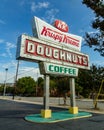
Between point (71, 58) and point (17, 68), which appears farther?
point (17, 68)

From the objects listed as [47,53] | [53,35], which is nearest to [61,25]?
[53,35]

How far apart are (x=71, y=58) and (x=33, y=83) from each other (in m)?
67.0

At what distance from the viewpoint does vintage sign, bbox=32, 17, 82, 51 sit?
16.0 meters

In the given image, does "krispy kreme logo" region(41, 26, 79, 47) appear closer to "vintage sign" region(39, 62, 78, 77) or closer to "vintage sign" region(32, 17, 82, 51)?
"vintage sign" region(32, 17, 82, 51)

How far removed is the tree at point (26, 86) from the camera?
81.4m

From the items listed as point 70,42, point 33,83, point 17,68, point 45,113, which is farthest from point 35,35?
point 33,83

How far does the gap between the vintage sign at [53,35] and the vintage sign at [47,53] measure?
50 cm

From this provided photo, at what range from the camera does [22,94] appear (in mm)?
84938

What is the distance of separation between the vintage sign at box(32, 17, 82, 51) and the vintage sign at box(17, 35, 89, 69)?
1.65ft

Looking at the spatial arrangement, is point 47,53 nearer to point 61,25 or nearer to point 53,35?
point 53,35

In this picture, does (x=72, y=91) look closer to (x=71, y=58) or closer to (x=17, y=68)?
(x=71, y=58)

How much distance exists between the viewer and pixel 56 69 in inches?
659

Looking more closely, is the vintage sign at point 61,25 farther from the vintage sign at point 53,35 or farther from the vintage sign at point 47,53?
the vintage sign at point 47,53

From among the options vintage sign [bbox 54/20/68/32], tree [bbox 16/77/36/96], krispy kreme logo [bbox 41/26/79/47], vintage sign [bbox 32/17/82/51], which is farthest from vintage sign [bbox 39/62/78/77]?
tree [bbox 16/77/36/96]
